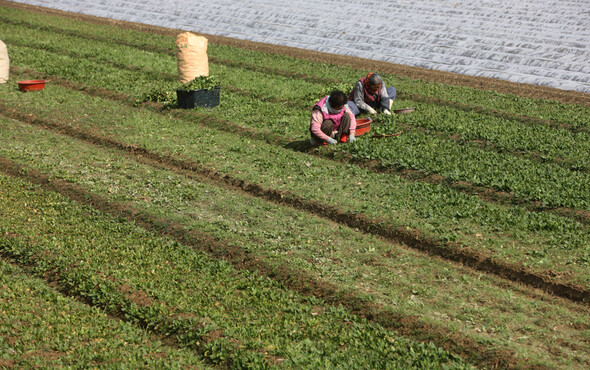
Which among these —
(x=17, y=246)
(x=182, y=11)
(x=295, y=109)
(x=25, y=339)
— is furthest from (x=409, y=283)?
(x=182, y=11)

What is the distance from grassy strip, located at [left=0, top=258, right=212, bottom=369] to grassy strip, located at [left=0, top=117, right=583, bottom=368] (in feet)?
6.67

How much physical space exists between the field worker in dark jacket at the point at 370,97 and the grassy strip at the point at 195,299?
24.1 ft

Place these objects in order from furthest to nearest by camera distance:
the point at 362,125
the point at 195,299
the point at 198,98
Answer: the point at 198,98 → the point at 362,125 → the point at 195,299

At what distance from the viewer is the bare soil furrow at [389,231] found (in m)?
7.79

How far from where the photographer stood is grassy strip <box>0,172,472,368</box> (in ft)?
20.2

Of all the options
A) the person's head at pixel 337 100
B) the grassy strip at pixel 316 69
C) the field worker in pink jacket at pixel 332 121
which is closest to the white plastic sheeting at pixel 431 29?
the grassy strip at pixel 316 69

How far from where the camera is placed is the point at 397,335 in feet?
21.6

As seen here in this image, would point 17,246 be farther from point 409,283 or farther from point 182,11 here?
point 182,11

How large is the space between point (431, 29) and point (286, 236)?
54.7 ft

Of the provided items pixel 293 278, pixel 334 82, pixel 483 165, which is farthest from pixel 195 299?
pixel 334 82

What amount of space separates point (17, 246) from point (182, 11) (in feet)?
79.6

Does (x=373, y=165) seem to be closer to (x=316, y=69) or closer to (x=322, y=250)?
(x=322, y=250)

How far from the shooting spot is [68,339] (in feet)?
20.7

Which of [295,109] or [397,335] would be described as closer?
[397,335]
